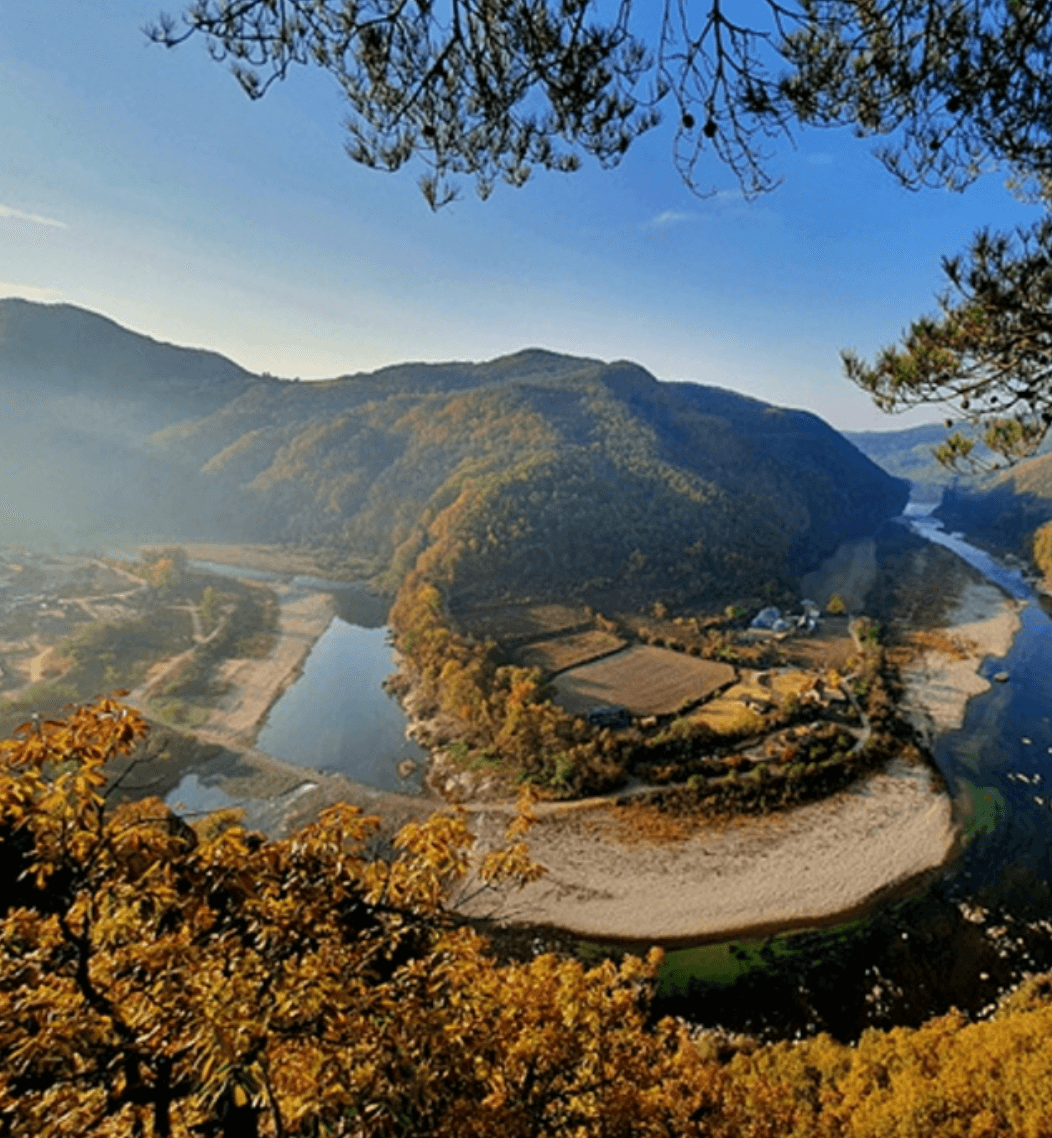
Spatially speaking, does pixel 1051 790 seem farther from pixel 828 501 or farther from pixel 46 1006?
pixel 828 501

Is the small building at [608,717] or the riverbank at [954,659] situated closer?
the small building at [608,717]

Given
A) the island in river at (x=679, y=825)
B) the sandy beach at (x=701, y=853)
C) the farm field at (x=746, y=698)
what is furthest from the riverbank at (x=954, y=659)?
the farm field at (x=746, y=698)

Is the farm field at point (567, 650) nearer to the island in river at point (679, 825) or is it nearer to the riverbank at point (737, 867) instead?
the island in river at point (679, 825)

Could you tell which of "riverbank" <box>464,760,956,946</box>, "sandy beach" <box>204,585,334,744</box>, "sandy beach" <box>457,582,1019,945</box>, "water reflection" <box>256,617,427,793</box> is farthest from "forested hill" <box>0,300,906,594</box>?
"riverbank" <box>464,760,956,946</box>

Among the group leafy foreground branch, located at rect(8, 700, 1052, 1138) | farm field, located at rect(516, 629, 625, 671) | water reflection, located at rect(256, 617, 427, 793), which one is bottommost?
water reflection, located at rect(256, 617, 427, 793)

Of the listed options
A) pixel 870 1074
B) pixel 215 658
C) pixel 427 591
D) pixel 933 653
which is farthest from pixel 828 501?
pixel 870 1074

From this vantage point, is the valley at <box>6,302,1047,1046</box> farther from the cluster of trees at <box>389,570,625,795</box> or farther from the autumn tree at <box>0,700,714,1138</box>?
the autumn tree at <box>0,700,714,1138</box>
